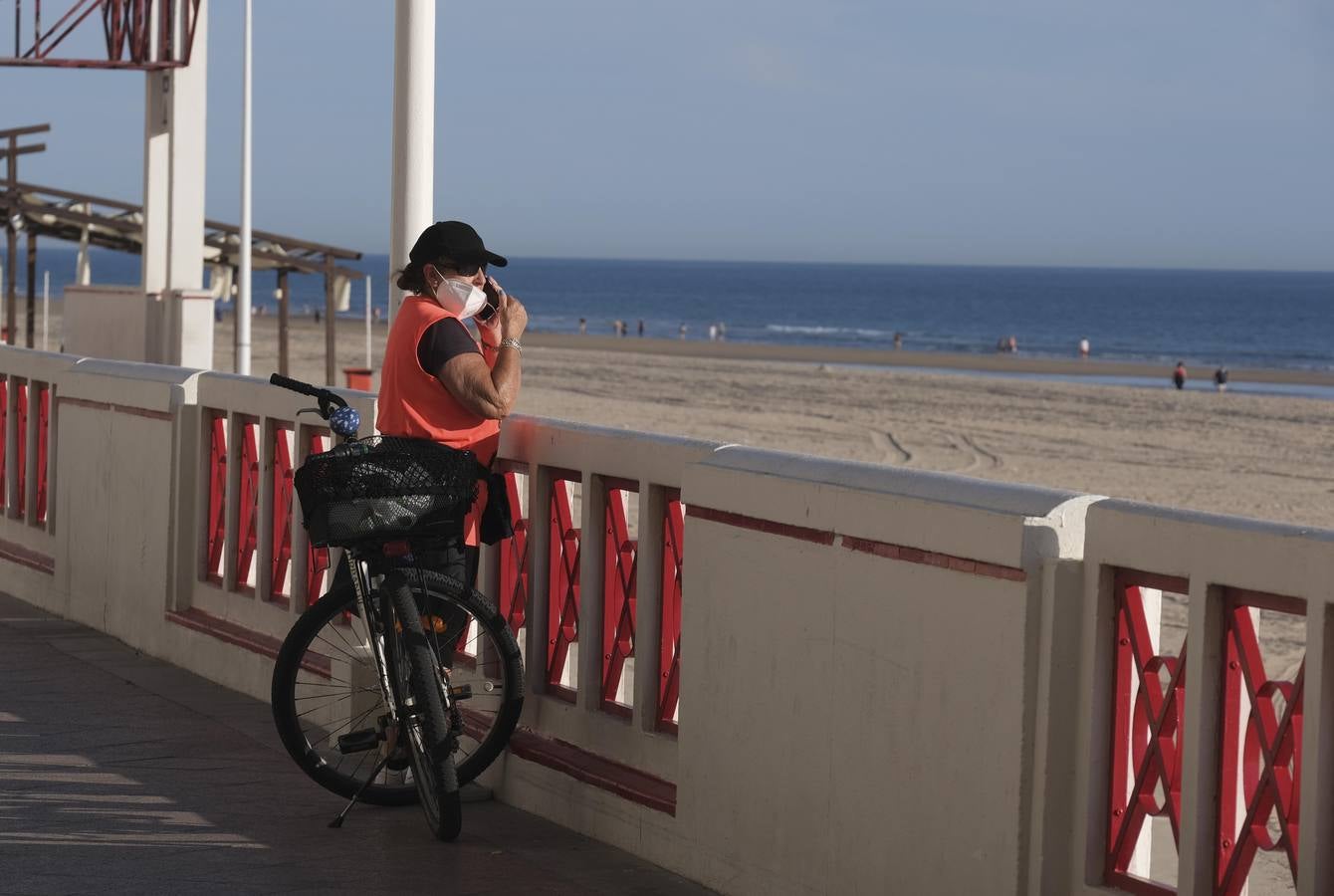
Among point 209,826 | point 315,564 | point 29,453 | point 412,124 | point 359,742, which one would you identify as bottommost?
point 209,826

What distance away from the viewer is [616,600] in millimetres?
6090

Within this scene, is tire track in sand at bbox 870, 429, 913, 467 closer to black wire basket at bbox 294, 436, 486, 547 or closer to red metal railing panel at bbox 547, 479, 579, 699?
red metal railing panel at bbox 547, 479, 579, 699

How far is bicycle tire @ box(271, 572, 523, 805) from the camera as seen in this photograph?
6.02m

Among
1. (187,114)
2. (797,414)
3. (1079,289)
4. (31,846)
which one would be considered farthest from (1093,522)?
(1079,289)

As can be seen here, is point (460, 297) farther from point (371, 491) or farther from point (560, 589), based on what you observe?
point (560, 589)

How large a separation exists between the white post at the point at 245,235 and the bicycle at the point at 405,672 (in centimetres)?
2182

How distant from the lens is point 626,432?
5.88 meters

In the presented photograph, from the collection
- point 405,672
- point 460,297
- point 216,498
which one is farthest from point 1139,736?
point 216,498

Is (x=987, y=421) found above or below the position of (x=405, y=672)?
below

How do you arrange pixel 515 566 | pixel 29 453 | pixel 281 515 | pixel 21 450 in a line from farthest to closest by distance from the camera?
pixel 21 450
pixel 29 453
pixel 281 515
pixel 515 566

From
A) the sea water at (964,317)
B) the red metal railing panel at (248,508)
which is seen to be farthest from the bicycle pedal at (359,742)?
the sea water at (964,317)

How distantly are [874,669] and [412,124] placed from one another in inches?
129

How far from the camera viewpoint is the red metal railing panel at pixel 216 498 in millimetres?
8445

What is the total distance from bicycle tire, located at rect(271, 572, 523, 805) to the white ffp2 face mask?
2.61ft
